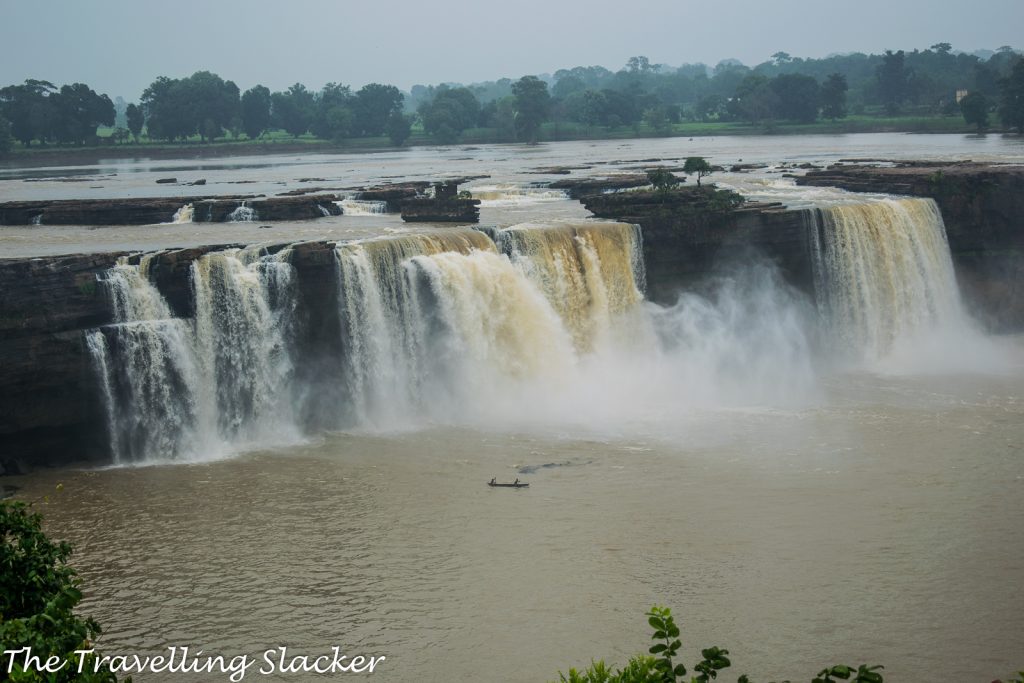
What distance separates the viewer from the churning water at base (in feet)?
91.3

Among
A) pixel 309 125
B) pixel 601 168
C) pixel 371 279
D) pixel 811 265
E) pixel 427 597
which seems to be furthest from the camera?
pixel 309 125

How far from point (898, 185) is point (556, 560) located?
20845 mm

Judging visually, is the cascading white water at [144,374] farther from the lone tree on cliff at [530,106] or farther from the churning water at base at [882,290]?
the lone tree on cliff at [530,106]

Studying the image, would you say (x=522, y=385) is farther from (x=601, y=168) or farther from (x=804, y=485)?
(x=601, y=168)

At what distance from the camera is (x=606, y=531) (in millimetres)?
16375

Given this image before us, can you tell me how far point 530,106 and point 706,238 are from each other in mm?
63254

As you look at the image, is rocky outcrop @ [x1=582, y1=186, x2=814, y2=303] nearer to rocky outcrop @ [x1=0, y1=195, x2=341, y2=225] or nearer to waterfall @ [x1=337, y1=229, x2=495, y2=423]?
waterfall @ [x1=337, y1=229, x2=495, y2=423]

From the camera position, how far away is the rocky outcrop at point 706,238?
27109mm

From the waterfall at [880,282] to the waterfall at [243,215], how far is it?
15.0m

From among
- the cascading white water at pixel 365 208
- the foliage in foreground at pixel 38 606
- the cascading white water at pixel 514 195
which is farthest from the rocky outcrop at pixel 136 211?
the foliage in foreground at pixel 38 606

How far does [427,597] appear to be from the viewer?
14.6m

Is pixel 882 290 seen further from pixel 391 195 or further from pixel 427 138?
pixel 427 138

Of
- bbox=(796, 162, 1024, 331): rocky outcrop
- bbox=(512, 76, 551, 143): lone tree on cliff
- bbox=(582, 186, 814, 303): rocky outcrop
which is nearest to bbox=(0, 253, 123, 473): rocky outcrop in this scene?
bbox=(582, 186, 814, 303): rocky outcrop

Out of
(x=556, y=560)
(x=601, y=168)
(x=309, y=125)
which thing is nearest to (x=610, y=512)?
(x=556, y=560)
